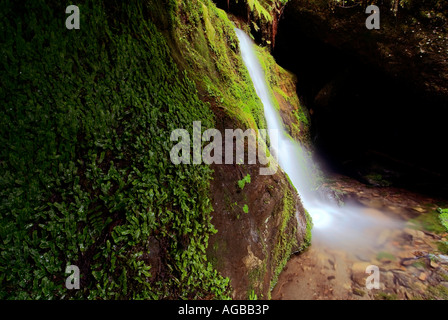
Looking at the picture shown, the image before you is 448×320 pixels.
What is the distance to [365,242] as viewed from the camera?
5.77 m

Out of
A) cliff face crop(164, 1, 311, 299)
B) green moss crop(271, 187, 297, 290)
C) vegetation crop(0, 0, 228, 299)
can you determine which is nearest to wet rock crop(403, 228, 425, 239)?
cliff face crop(164, 1, 311, 299)

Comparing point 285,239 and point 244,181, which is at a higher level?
point 244,181

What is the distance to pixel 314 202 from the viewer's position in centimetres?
781

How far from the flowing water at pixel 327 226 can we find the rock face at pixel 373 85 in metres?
3.13

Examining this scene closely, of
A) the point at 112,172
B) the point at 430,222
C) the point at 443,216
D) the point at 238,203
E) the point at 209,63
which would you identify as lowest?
the point at 430,222

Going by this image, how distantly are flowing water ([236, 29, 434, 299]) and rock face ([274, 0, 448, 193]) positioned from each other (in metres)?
3.13

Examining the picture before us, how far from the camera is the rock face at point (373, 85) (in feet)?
25.3

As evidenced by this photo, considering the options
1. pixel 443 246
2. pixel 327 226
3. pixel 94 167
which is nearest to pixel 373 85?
pixel 443 246

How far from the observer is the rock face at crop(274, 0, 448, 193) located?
7.71m

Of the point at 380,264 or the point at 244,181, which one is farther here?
the point at 380,264

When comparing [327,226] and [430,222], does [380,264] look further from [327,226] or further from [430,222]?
[430,222]

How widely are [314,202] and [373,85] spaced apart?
684 centimetres

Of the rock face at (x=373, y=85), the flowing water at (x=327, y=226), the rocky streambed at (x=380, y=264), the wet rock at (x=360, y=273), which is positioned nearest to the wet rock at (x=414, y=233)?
the rocky streambed at (x=380, y=264)
